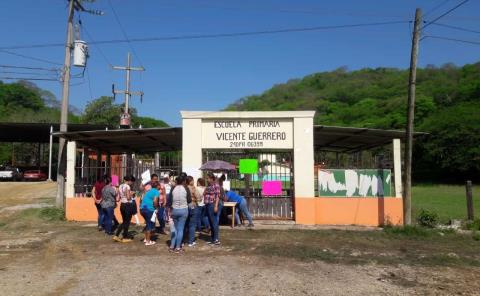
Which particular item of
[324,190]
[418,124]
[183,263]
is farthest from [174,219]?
[418,124]

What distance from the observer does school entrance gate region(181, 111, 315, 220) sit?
14.1 metres

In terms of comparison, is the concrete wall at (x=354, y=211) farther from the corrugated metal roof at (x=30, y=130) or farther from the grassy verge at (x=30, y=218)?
the corrugated metal roof at (x=30, y=130)

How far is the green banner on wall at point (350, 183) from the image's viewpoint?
46.7 feet

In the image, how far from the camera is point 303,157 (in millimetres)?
14141

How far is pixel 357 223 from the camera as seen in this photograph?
14094mm

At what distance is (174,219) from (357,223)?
6573 mm

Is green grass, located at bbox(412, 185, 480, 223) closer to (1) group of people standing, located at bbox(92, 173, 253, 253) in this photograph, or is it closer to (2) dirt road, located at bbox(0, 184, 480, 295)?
(2) dirt road, located at bbox(0, 184, 480, 295)

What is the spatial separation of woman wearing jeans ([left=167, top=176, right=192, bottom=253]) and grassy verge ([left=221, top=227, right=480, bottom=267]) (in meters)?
1.30

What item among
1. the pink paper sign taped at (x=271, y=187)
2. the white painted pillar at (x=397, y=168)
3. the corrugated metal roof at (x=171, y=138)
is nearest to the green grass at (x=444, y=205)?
the white painted pillar at (x=397, y=168)

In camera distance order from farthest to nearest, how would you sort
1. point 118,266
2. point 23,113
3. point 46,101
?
point 46,101, point 23,113, point 118,266

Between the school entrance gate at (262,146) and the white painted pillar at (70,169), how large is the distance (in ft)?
12.4

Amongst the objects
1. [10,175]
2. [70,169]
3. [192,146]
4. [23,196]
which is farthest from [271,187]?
[10,175]

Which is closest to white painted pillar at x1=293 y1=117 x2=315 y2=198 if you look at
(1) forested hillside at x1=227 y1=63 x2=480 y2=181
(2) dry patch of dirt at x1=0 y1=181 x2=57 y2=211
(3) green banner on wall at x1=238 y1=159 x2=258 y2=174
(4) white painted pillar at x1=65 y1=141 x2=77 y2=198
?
(3) green banner on wall at x1=238 y1=159 x2=258 y2=174

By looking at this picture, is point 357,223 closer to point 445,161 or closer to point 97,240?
point 97,240
